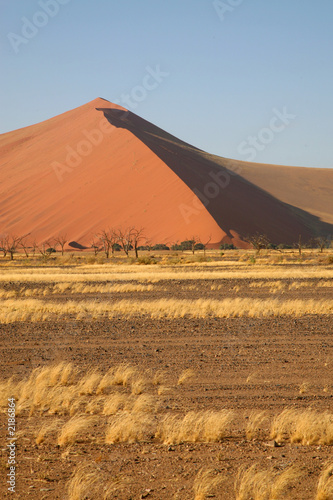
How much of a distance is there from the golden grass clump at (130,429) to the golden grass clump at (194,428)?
13 cm

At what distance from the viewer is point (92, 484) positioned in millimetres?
4148

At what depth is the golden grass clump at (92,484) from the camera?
401 cm

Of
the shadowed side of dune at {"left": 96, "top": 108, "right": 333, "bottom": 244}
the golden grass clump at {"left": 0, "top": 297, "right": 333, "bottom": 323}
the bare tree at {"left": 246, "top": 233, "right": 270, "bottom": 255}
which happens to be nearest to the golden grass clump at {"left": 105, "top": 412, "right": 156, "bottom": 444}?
the golden grass clump at {"left": 0, "top": 297, "right": 333, "bottom": 323}

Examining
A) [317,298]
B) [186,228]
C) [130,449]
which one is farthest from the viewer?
[186,228]

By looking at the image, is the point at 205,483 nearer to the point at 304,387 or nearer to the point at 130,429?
the point at 130,429

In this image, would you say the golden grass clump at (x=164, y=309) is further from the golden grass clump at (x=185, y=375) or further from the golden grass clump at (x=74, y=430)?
the golden grass clump at (x=74, y=430)

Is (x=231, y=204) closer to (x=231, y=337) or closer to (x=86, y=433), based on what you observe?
(x=231, y=337)

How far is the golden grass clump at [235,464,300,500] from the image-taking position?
3971 millimetres

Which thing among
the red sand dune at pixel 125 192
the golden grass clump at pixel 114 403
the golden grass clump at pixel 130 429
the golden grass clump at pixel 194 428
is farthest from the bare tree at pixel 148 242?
the golden grass clump at pixel 194 428

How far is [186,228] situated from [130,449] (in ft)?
213

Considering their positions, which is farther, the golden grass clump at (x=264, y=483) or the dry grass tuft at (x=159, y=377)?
the dry grass tuft at (x=159, y=377)

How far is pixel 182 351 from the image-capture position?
30.8 ft

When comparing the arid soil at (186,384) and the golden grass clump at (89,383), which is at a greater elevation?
the golden grass clump at (89,383)

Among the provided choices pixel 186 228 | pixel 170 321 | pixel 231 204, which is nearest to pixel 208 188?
pixel 231 204
